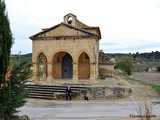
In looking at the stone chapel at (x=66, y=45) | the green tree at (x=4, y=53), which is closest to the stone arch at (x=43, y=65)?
the stone chapel at (x=66, y=45)

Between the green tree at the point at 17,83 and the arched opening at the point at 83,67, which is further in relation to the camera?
the arched opening at the point at 83,67

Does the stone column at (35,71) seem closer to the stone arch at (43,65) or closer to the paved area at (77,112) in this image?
the stone arch at (43,65)

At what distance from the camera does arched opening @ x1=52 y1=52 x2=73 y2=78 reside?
24594 millimetres

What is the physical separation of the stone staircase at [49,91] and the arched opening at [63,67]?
589cm

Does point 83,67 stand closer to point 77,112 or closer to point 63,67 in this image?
point 63,67

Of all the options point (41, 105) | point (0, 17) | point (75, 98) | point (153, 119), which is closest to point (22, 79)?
point (0, 17)

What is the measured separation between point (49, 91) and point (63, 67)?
7171 millimetres

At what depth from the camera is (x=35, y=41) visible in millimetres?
21531

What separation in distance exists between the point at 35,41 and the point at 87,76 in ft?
22.6

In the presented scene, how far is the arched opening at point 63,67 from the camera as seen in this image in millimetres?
24594

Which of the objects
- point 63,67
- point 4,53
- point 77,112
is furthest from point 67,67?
point 4,53

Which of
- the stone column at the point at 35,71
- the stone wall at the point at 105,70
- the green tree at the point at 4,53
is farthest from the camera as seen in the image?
the stone wall at the point at 105,70

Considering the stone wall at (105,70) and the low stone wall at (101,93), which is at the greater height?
the stone wall at (105,70)

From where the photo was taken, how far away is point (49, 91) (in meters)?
17.9
